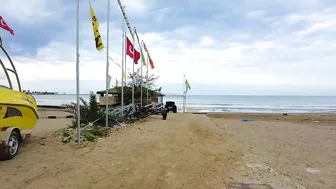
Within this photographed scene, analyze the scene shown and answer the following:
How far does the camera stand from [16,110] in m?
7.35

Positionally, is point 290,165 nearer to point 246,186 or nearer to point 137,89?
point 246,186

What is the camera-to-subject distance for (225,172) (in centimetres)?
614

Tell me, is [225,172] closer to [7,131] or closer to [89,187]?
[89,187]

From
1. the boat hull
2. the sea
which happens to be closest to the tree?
the sea

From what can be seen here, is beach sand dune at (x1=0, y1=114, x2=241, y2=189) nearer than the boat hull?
Yes

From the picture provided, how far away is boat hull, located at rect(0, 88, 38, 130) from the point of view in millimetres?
6793

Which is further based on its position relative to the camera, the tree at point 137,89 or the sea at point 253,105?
the sea at point 253,105

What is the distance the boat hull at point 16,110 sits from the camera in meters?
6.79

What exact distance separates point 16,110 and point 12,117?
253 mm

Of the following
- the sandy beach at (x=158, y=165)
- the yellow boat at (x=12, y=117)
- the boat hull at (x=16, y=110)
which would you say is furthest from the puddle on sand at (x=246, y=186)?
the boat hull at (x=16, y=110)

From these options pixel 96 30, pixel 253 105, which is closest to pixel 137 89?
pixel 96 30

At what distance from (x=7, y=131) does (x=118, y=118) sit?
759 cm

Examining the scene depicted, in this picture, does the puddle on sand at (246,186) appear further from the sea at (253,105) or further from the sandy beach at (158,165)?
the sea at (253,105)

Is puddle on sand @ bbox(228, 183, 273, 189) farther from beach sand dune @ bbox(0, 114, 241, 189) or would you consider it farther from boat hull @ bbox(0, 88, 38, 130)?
boat hull @ bbox(0, 88, 38, 130)
